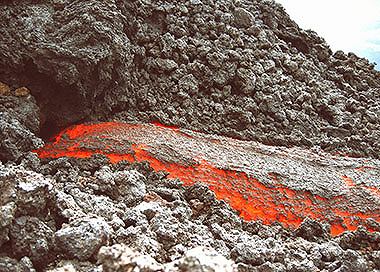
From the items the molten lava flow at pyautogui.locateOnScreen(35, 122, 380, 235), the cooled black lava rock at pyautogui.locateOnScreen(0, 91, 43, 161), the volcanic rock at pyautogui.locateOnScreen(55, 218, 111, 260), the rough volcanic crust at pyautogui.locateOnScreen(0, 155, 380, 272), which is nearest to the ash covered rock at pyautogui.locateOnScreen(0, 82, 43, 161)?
the cooled black lava rock at pyautogui.locateOnScreen(0, 91, 43, 161)

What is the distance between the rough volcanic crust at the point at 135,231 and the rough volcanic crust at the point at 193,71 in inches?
66.9

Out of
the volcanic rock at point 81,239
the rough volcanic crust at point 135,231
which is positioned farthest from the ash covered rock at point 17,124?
the volcanic rock at point 81,239

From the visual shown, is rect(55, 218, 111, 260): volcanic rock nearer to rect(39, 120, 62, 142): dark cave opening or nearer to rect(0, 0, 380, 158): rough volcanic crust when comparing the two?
rect(0, 0, 380, 158): rough volcanic crust

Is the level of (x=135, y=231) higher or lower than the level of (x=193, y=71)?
lower

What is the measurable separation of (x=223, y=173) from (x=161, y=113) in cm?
202

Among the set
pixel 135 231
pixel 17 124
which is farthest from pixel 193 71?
pixel 135 231

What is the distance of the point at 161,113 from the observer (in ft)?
27.9

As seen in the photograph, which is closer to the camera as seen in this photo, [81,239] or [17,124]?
[81,239]

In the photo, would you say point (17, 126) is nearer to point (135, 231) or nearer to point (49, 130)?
point (49, 130)

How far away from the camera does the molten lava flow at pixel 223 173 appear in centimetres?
663

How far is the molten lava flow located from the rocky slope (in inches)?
15.9

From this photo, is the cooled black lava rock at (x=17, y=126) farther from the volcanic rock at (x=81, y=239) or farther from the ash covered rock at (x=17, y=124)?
the volcanic rock at (x=81, y=239)

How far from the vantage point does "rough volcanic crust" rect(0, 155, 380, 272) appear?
11.5 feet

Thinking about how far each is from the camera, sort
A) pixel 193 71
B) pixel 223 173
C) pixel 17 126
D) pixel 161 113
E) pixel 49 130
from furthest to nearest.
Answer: pixel 193 71 → pixel 161 113 → pixel 49 130 → pixel 223 173 → pixel 17 126
